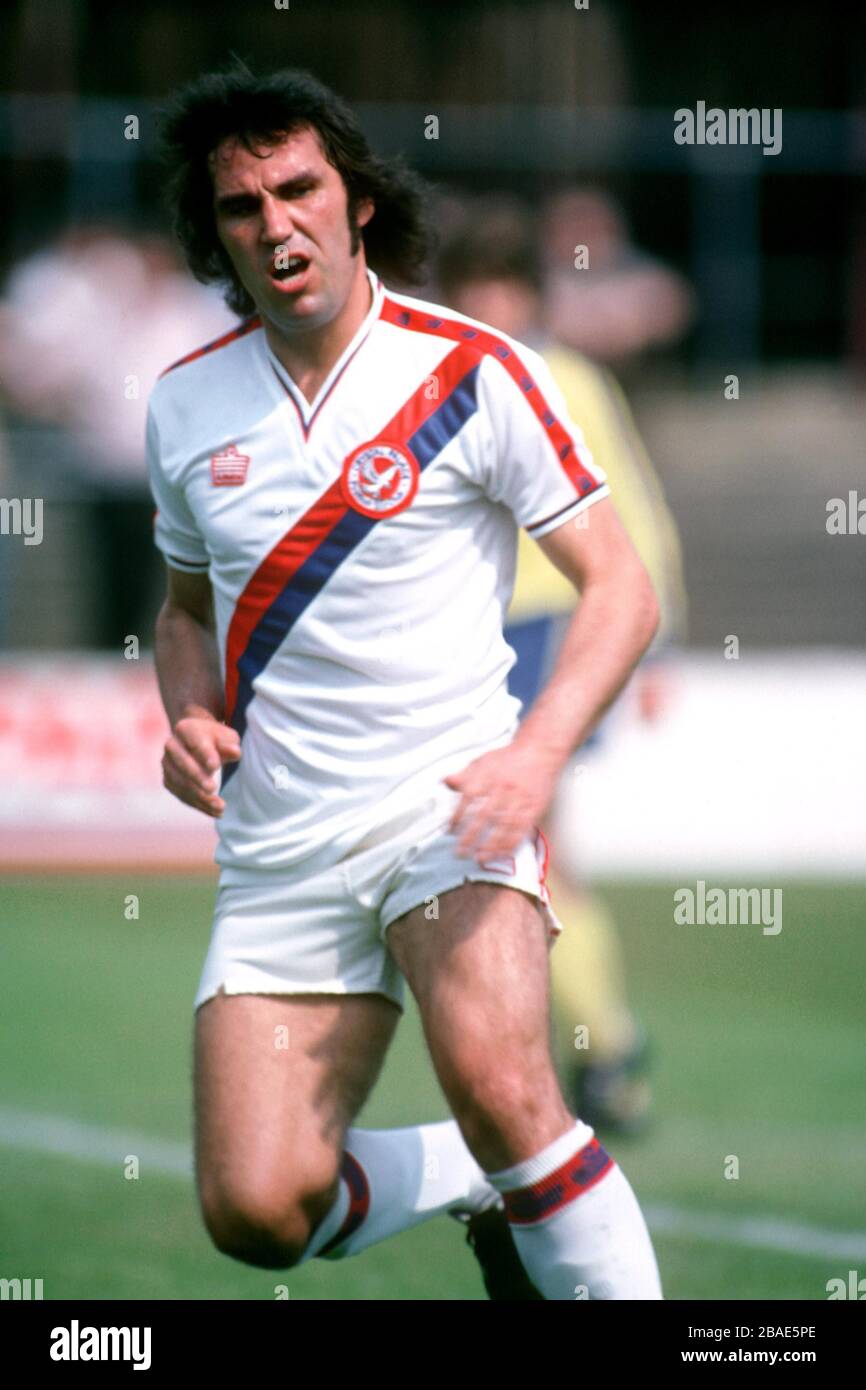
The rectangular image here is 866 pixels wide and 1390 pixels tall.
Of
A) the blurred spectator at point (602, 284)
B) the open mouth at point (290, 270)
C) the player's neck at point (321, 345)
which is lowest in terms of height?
the player's neck at point (321, 345)

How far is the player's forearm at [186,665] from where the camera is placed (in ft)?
15.9

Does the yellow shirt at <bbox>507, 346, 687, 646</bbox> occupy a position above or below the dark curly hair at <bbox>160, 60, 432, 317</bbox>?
below

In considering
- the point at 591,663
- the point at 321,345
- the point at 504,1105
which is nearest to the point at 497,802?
the point at 591,663

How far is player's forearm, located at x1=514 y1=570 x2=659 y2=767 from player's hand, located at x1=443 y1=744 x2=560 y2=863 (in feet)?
0.21

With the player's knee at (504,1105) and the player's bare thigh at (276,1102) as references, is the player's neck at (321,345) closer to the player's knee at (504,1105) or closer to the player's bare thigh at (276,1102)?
the player's bare thigh at (276,1102)

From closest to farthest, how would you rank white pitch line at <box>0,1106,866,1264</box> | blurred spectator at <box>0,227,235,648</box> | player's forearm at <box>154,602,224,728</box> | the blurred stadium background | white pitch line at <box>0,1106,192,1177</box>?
player's forearm at <box>154,602,224,728</box>, white pitch line at <box>0,1106,866,1264</box>, the blurred stadium background, white pitch line at <box>0,1106,192,1177</box>, blurred spectator at <box>0,227,235,648</box>

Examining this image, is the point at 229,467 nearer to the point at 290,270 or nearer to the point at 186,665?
the point at 290,270

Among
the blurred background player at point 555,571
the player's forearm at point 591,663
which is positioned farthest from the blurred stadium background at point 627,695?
the player's forearm at point 591,663

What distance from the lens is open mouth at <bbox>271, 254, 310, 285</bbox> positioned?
4.47 meters

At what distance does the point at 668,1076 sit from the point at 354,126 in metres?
4.16

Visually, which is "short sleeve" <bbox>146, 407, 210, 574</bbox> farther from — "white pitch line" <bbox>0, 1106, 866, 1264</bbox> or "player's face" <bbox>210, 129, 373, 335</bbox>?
"white pitch line" <bbox>0, 1106, 866, 1264</bbox>

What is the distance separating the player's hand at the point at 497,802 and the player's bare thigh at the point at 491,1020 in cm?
22

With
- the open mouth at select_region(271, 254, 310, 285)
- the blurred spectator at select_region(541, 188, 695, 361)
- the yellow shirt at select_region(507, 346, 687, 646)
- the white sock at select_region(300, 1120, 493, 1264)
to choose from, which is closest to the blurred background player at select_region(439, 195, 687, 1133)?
the yellow shirt at select_region(507, 346, 687, 646)

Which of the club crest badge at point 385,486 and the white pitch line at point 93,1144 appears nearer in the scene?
the club crest badge at point 385,486
